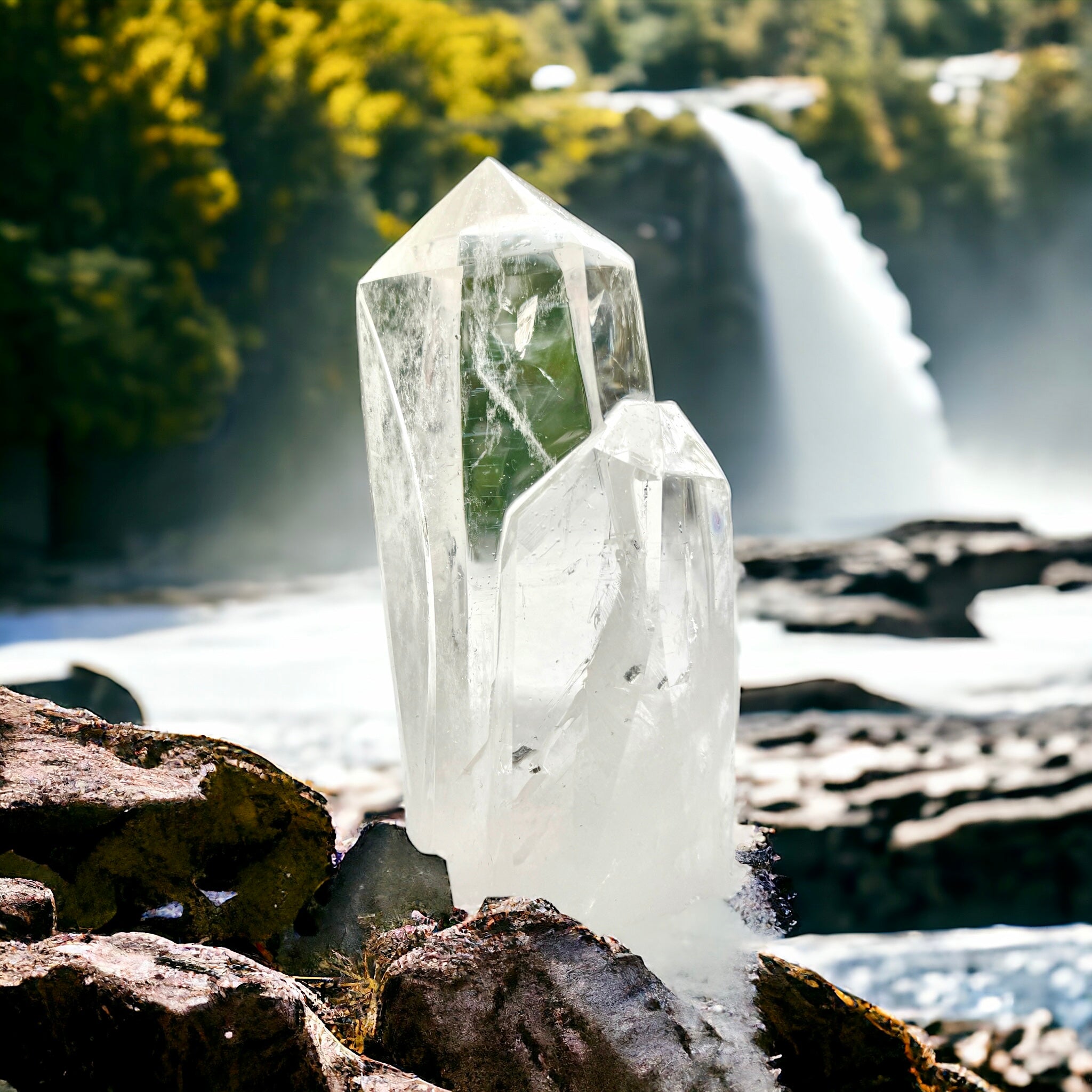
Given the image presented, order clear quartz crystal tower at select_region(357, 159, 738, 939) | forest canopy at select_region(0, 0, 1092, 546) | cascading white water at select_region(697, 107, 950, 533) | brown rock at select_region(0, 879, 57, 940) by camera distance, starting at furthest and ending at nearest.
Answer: cascading white water at select_region(697, 107, 950, 533), forest canopy at select_region(0, 0, 1092, 546), clear quartz crystal tower at select_region(357, 159, 738, 939), brown rock at select_region(0, 879, 57, 940)

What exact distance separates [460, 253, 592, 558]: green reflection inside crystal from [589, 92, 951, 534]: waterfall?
15.4 metres

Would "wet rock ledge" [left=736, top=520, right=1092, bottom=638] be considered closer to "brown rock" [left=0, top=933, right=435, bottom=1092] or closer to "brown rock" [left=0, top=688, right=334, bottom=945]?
"brown rock" [left=0, top=688, right=334, bottom=945]

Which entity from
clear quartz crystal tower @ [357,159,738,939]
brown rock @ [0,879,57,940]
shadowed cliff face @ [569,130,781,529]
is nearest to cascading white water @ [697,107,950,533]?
shadowed cliff face @ [569,130,781,529]

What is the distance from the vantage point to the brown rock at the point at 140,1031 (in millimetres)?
1842

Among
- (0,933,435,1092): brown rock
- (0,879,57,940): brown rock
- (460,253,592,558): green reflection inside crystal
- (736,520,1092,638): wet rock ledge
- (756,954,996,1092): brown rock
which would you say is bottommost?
(736,520,1092,638): wet rock ledge

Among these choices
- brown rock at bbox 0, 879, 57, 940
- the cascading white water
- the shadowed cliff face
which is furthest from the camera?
the shadowed cliff face

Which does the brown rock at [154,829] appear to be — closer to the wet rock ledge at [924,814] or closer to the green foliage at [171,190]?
the wet rock ledge at [924,814]

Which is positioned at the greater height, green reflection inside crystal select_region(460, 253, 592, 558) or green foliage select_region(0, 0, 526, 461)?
green foliage select_region(0, 0, 526, 461)

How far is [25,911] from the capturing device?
2.00 meters

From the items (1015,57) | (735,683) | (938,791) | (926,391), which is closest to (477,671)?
(735,683)

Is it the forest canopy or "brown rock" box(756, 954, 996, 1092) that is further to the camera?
the forest canopy

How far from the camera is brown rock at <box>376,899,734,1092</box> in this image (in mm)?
2080

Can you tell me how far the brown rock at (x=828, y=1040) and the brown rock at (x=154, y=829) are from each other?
36.3 inches

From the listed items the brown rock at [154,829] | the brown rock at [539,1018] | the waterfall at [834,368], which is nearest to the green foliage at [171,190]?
the waterfall at [834,368]
